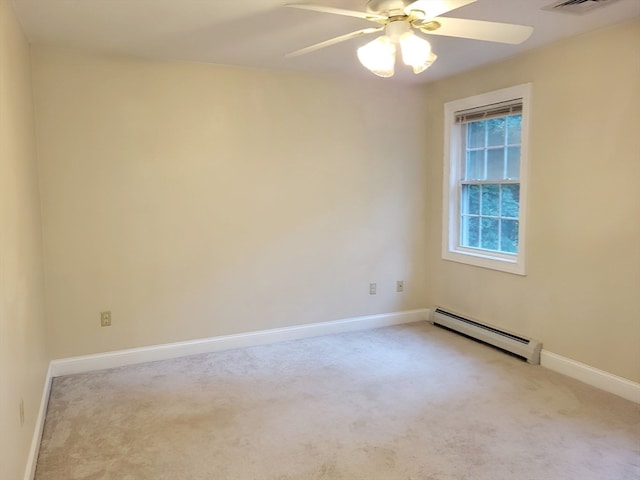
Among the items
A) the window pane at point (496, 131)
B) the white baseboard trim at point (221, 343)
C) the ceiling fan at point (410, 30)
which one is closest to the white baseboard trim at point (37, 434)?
the white baseboard trim at point (221, 343)

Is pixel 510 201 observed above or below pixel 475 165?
below

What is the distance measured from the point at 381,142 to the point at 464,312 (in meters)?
1.77

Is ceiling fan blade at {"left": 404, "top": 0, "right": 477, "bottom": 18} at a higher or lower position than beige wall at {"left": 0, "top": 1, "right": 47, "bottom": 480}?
higher

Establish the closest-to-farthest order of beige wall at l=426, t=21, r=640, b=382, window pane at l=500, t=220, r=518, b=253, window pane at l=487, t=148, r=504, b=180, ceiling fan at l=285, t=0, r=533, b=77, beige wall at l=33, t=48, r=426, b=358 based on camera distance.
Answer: ceiling fan at l=285, t=0, r=533, b=77
beige wall at l=426, t=21, r=640, b=382
beige wall at l=33, t=48, r=426, b=358
window pane at l=500, t=220, r=518, b=253
window pane at l=487, t=148, r=504, b=180

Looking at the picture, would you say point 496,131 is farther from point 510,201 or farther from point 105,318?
point 105,318

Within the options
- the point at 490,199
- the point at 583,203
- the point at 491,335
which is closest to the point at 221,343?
the point at 491,335

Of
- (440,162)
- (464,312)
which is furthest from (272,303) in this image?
(440,162)

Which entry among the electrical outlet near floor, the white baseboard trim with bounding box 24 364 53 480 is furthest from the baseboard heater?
the white baseboard trim with bounding box 24 364 53 480

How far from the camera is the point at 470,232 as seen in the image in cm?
447

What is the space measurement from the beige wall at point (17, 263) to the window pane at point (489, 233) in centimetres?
350

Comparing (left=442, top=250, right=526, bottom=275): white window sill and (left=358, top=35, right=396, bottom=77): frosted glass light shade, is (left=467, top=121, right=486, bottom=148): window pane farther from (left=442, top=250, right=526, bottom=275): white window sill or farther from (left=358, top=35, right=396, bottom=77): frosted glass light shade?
(left=358, top=35, right=396, bottom=77): frosted glass light shade

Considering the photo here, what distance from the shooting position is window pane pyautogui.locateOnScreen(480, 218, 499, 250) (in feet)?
13.6

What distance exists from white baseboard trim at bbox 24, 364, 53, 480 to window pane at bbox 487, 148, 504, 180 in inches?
147

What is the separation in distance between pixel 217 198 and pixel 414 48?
2196 mm
